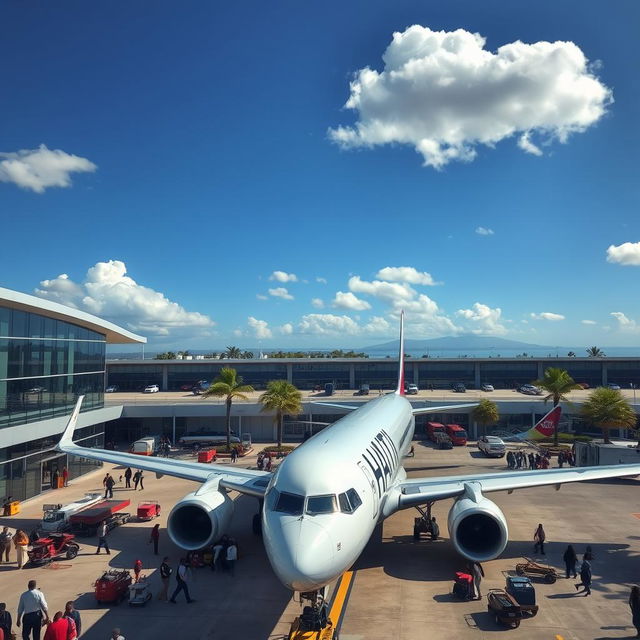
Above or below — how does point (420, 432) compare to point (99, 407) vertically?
below

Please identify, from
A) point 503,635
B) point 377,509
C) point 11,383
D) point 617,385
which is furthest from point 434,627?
point 617,385

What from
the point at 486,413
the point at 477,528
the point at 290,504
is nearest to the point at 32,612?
the point at 290,504

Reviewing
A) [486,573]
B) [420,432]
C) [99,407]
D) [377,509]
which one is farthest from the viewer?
[420,432]

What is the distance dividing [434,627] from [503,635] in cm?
185

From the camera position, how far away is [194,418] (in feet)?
176

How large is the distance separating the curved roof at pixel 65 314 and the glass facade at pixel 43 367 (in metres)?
0.39

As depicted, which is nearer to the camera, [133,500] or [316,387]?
[133,500]

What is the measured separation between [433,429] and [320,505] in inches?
1669

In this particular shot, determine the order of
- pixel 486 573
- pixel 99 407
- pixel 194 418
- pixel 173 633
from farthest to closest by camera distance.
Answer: pixel 194 418, pixel 99 407, pixel 486 573, pixel 173 633

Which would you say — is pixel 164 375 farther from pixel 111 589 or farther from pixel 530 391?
pixel 111 589

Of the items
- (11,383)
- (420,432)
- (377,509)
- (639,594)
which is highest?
(11,383)

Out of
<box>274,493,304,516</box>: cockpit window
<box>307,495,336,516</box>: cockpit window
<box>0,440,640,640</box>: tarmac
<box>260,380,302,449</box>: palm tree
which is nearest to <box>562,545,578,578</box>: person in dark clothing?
<box>0,440,640,640</box>: tarmac

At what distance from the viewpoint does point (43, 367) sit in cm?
3216

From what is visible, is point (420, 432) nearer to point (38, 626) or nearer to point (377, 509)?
point (377, 509)
